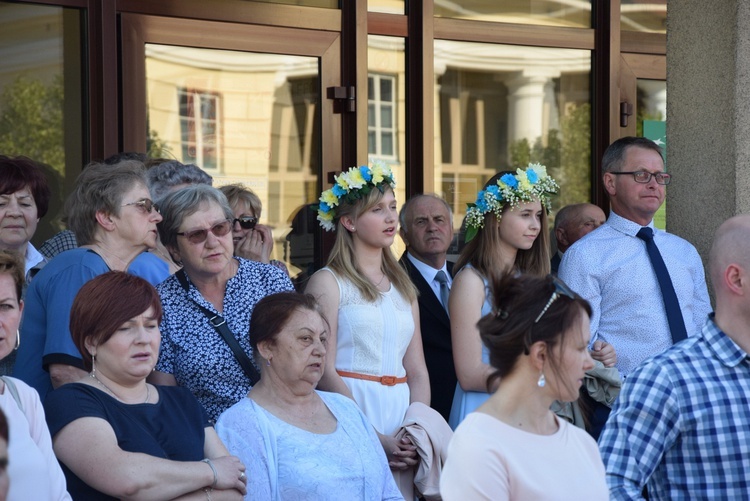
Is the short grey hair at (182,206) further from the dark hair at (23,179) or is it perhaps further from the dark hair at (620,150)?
the dark hair at (620,150)

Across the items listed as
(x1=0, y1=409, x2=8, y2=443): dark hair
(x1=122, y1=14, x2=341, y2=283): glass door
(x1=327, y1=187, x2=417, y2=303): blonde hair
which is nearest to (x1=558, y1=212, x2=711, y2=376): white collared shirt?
(x1=327, y1=187, x2=417, y2=303): blonde hair

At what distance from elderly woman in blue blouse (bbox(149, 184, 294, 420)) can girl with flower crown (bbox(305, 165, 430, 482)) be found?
32cm

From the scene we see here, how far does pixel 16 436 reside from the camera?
10.4 ft

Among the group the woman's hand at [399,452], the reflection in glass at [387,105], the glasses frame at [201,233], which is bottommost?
the woman's hand at [399,452]

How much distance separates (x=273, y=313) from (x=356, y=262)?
865 mm

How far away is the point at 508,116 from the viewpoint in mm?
7773

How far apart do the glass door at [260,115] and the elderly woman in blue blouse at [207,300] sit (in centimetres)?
208

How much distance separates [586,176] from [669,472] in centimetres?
502

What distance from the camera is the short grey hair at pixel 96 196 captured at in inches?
184

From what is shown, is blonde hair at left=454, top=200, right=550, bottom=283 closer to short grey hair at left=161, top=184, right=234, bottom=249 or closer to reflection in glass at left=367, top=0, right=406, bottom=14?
short grey hair at left=161, top=184, right=234, bottom=249

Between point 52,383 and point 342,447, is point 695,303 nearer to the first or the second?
point 342,447

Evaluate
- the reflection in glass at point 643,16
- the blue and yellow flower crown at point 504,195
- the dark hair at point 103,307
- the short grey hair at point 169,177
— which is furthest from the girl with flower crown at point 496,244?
the reflection in glass at point 643,16

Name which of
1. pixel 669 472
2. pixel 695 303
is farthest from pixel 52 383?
pixel 695 303

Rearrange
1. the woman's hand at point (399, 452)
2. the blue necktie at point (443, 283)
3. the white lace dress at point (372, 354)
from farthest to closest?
1. the blue necktie at point (443, 283)
2. the white lace dress at point (372, 354)
3. the woman's hand at point (399, 452)
